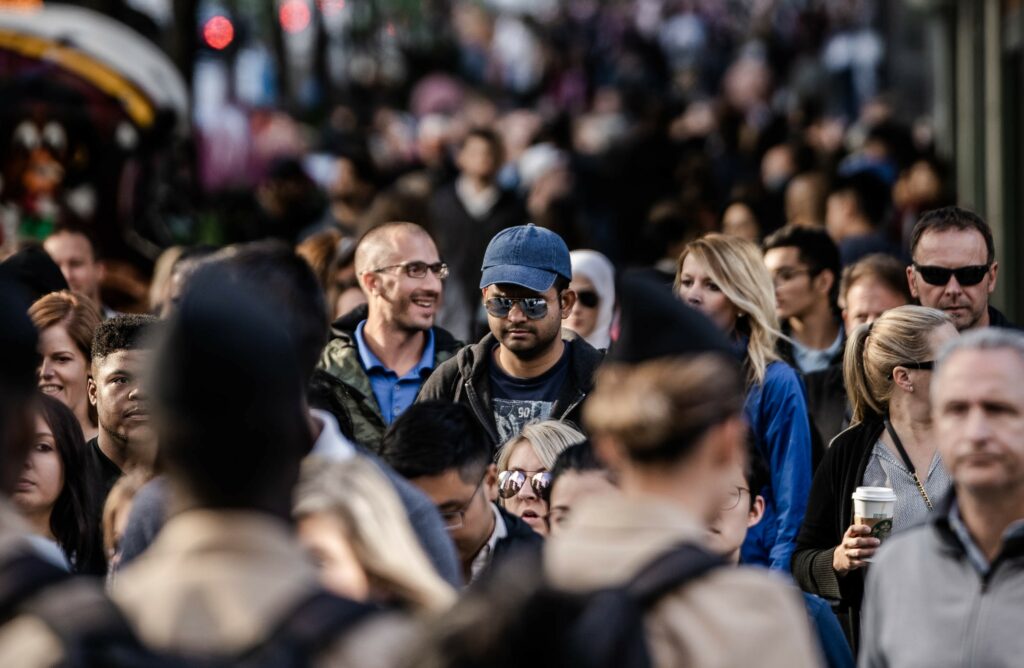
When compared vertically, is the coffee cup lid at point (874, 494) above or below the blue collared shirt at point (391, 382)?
below

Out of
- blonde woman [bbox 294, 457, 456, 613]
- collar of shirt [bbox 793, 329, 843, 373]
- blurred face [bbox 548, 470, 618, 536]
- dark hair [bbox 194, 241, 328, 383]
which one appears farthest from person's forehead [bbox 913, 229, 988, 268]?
blonde woman [bbox 294, 457, 456, 613]

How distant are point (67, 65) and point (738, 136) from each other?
255 inches

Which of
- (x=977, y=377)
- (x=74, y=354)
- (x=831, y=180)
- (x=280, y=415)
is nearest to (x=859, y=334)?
(x=977, y=377)

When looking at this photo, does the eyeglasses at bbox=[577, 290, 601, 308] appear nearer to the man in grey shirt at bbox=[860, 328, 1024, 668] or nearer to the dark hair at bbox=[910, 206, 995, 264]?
the dark hair at bbox=[910, 206, 995, 264]

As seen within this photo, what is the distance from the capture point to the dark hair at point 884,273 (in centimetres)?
815

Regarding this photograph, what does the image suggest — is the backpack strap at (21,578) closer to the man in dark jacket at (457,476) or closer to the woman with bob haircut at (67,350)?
the man in dark jacket at (457,476)

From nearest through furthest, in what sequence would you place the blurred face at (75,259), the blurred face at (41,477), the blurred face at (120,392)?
the blurred face at (41,477) → the blurred face at (120,392) → the blurred face at (75,259)

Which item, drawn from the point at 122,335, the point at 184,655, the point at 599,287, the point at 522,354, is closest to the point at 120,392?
the point at 122,335

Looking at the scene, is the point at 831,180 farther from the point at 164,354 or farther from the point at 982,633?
the point at 164,354

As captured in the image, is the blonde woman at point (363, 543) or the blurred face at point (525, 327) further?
the blurred face at point (525, 327)

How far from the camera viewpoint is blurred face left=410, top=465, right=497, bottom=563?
5.25 m

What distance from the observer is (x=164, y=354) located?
3.10m

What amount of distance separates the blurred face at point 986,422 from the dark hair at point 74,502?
2976 millimetres

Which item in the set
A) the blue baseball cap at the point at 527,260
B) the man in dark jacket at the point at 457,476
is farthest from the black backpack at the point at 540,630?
the blue baseball cap at the point at 527,260
